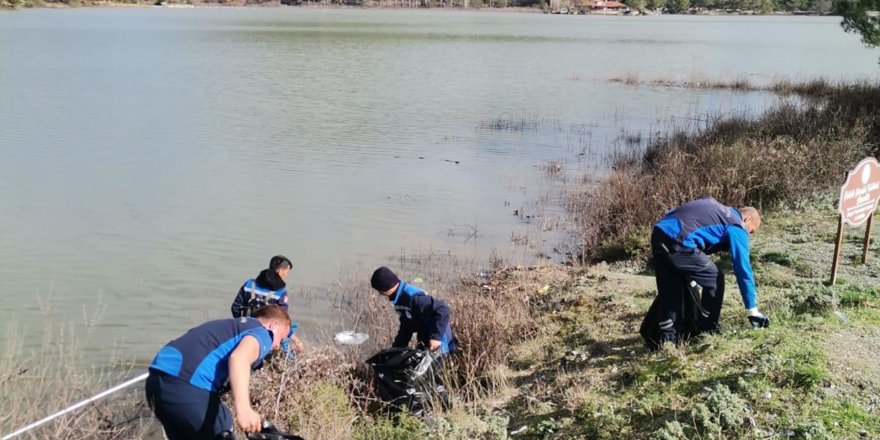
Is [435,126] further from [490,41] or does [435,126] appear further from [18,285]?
[490,41]

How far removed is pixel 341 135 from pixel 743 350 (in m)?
16.2

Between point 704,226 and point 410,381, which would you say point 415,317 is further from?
point 704,226

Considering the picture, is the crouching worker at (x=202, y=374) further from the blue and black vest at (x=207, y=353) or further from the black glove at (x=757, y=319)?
the black glove at (x=757, y=319)

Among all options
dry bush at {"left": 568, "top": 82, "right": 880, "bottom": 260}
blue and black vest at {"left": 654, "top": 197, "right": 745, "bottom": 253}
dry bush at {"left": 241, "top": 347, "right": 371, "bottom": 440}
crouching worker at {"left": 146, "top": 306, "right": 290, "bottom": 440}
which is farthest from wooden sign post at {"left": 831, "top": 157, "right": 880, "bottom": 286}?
crouching worker at {"left": 146, "top": 306, "right": 290, "bottom": 440}

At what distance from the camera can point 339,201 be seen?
13984 millimetres

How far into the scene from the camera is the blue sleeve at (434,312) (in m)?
6.17

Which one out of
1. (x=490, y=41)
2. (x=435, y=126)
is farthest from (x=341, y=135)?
(x=490, y=41)

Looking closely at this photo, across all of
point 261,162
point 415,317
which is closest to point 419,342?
point 415,317

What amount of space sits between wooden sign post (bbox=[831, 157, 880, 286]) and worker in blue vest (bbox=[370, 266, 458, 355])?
3.64 metres

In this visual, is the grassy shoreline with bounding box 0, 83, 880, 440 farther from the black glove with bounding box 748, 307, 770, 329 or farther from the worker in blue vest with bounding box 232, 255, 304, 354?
the worker in blue vest with bounding box 232, 255, 304, 354

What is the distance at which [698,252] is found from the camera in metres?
5.78

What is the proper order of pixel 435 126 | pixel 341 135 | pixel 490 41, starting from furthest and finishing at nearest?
pixel 490 41 < pixel 435 126 < pixel 341 135

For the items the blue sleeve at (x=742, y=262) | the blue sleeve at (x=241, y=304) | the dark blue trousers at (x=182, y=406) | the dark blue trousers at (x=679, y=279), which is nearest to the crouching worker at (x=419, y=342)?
the blue sleeve at (x=241, y=304)

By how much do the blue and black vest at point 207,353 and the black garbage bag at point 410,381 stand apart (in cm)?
188
